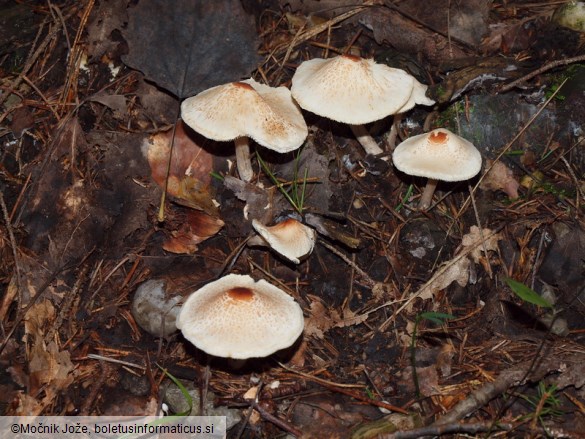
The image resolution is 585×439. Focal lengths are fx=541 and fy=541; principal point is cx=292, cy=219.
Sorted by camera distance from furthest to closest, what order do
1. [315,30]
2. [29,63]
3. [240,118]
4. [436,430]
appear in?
1. [315,30]
2. [29,63]
3. [240,118]
4. [436,430]

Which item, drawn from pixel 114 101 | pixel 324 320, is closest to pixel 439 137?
pixel 324 320

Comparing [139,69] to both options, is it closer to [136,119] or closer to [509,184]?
[136,119]

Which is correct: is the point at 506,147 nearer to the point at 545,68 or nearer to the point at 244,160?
the point at 545,68

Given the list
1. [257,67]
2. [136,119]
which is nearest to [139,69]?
[136,119]

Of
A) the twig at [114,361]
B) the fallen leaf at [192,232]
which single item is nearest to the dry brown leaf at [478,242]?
the fallen leaf at [192,232]

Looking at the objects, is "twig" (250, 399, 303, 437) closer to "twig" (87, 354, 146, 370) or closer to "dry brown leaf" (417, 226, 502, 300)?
"twig" (87, 354, 146, 370)

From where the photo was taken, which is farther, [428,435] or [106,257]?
[106,257]

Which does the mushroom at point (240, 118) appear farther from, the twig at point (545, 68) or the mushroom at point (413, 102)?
the twig at point (545, 68)
